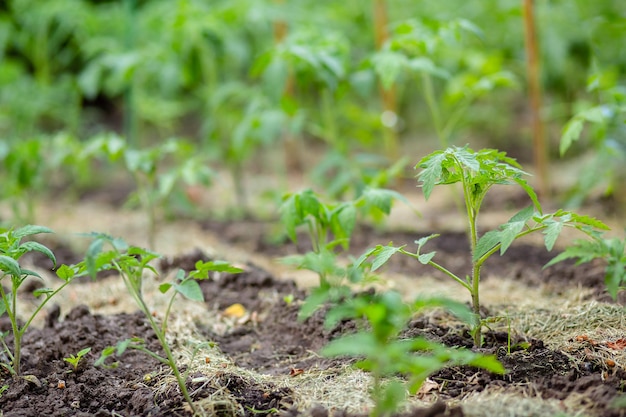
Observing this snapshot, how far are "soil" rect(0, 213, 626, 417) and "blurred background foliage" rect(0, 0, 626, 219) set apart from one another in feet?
2.31

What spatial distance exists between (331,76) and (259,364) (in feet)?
4.50

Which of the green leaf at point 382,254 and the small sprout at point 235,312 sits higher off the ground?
the green leaf at point 382,254

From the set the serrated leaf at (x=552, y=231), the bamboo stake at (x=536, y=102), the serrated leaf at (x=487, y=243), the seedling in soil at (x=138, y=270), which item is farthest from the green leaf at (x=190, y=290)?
the bamboo stake at (x=536, y=102)

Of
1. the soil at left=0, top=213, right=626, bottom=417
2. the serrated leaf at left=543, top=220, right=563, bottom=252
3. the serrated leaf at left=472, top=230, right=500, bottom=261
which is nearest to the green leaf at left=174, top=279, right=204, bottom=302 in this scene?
the soil at left=0, top=213, right=626, bottom=417

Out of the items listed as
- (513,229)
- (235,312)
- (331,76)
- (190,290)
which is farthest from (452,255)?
(190,290)

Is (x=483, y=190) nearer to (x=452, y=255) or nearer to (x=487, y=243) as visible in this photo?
(x=487, y=243)

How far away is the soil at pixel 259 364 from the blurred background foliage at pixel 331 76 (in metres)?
0.70

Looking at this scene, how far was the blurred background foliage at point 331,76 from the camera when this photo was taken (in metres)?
2.81

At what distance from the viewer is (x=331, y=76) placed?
271 cm

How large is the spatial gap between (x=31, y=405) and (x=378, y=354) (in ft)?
3.28

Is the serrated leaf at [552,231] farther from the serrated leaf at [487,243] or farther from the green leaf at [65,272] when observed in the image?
the green leaf at [65,272]

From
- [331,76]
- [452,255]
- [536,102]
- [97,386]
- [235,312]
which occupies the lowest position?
[452,255]

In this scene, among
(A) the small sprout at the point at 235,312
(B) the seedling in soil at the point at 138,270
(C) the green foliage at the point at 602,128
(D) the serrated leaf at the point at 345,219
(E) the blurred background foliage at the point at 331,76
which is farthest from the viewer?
(E) the blurred background foliage at the point at 331,76

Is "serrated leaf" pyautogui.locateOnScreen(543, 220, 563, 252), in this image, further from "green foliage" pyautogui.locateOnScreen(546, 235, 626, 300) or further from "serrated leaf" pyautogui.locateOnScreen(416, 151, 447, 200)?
"serrated leaf" pyautogui.locateOnScreen(416, 151, 447, 200)
